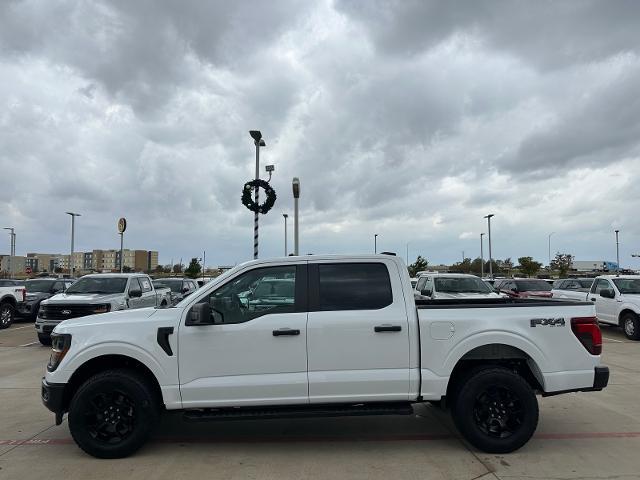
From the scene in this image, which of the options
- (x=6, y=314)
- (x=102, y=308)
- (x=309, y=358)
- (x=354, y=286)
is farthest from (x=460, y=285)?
(x=6, y=314)

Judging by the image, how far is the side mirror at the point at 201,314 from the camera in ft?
15.8

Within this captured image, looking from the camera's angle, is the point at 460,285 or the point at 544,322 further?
the point at 460,285

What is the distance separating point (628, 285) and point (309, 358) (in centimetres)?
1315

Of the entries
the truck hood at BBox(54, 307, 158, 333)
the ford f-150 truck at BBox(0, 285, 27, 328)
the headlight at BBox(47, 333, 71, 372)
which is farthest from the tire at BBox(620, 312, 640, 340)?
the ford f-150 truck at BBox(0, 285, 27, 328)

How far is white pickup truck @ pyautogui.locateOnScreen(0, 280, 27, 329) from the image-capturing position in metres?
16.2

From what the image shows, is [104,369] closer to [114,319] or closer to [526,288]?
[114,319]

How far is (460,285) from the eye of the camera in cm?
1506

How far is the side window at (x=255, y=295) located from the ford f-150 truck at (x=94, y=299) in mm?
6901

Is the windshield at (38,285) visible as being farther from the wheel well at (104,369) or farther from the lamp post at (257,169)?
the wheel well at (104,369)

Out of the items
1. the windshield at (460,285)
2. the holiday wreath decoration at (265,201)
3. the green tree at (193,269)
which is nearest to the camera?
the windshield at (460,285)

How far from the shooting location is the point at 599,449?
5.20 meters

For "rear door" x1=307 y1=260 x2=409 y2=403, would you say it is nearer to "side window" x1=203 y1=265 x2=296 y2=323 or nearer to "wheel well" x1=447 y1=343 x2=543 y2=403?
"side window" x1=203 y1=265 x2=296 y2=323

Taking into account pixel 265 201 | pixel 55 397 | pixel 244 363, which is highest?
pixel 265 201

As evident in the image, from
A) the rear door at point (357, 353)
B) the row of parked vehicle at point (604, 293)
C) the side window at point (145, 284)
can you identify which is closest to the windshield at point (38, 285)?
the side window at point (145, 284)
